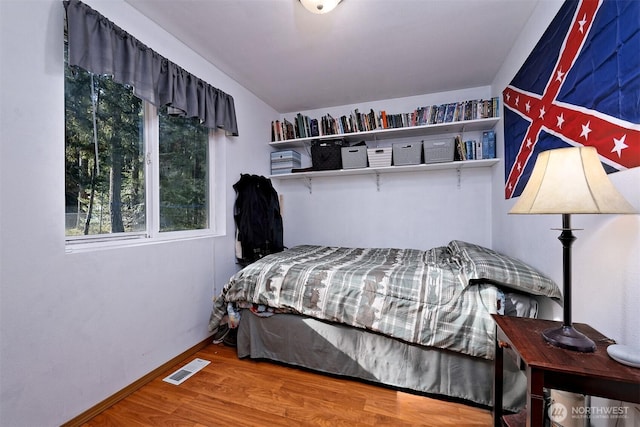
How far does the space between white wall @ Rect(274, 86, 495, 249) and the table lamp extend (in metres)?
2.01

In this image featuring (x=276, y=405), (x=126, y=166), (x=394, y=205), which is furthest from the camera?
(x=394, y=205)

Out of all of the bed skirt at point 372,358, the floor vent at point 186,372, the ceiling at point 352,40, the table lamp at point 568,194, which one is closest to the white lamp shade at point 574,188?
the table lamp at point 568,194

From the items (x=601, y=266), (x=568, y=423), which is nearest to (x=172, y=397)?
(x=568, y=423)

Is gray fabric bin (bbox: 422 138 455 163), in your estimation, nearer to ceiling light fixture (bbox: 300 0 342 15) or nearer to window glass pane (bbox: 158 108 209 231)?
ceiling light fixture (bbox: 300 0 342 15)

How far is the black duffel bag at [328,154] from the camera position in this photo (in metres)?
2.96

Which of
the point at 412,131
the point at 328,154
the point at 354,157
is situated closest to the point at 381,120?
the point at 412,131

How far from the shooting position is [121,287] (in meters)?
1.57

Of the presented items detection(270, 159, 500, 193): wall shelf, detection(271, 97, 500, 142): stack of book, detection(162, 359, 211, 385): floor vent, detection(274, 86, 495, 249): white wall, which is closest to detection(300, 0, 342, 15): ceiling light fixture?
detection(271, 97, 500, 142): stack of book

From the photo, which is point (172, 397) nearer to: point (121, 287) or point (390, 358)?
point (121, 287)

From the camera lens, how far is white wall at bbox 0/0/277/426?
3.74 feet

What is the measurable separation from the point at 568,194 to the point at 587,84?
2.29 feet

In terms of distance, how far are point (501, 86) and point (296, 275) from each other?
2.41 m

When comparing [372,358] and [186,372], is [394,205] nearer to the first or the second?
[372,358]

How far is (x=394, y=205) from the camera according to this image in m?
3.02
